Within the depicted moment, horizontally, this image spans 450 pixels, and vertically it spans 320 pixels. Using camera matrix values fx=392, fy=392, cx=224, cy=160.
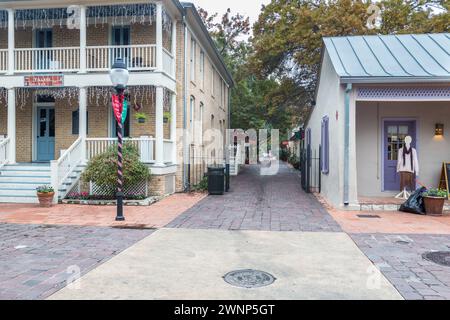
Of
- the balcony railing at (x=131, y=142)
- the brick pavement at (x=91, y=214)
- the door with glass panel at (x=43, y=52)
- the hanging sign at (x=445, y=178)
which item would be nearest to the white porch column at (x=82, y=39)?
the door with glass panel at (x=43, y=52)

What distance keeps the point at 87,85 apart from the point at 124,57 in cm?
155

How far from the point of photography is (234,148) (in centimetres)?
2714

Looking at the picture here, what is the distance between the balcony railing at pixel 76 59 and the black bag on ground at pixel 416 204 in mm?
8505

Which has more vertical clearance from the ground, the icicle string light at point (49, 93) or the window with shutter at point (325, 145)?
the icicle string light at point (49, 93)

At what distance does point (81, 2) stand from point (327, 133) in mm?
9028

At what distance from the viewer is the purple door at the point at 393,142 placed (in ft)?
38.8

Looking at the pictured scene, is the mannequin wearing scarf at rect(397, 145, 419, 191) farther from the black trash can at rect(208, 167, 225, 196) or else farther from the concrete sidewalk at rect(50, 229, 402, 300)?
the black trash can at rect(208, 167, 225, 196)

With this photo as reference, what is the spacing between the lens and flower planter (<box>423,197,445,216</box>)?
9.46 metres

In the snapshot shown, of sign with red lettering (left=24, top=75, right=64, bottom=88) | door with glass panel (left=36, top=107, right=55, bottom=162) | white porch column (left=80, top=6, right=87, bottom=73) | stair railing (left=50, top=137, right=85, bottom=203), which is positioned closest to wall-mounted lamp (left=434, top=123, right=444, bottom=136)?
stair railing (left=50, top=137, right=85, bottom=203)

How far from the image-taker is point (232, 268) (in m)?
5.26

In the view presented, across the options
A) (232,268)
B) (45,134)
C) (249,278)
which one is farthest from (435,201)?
(45,134)

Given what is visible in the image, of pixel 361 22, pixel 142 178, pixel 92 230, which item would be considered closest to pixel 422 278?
pixel 92 230

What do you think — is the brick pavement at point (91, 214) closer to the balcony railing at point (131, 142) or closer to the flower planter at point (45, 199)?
the flower planter at point (45, 199)
